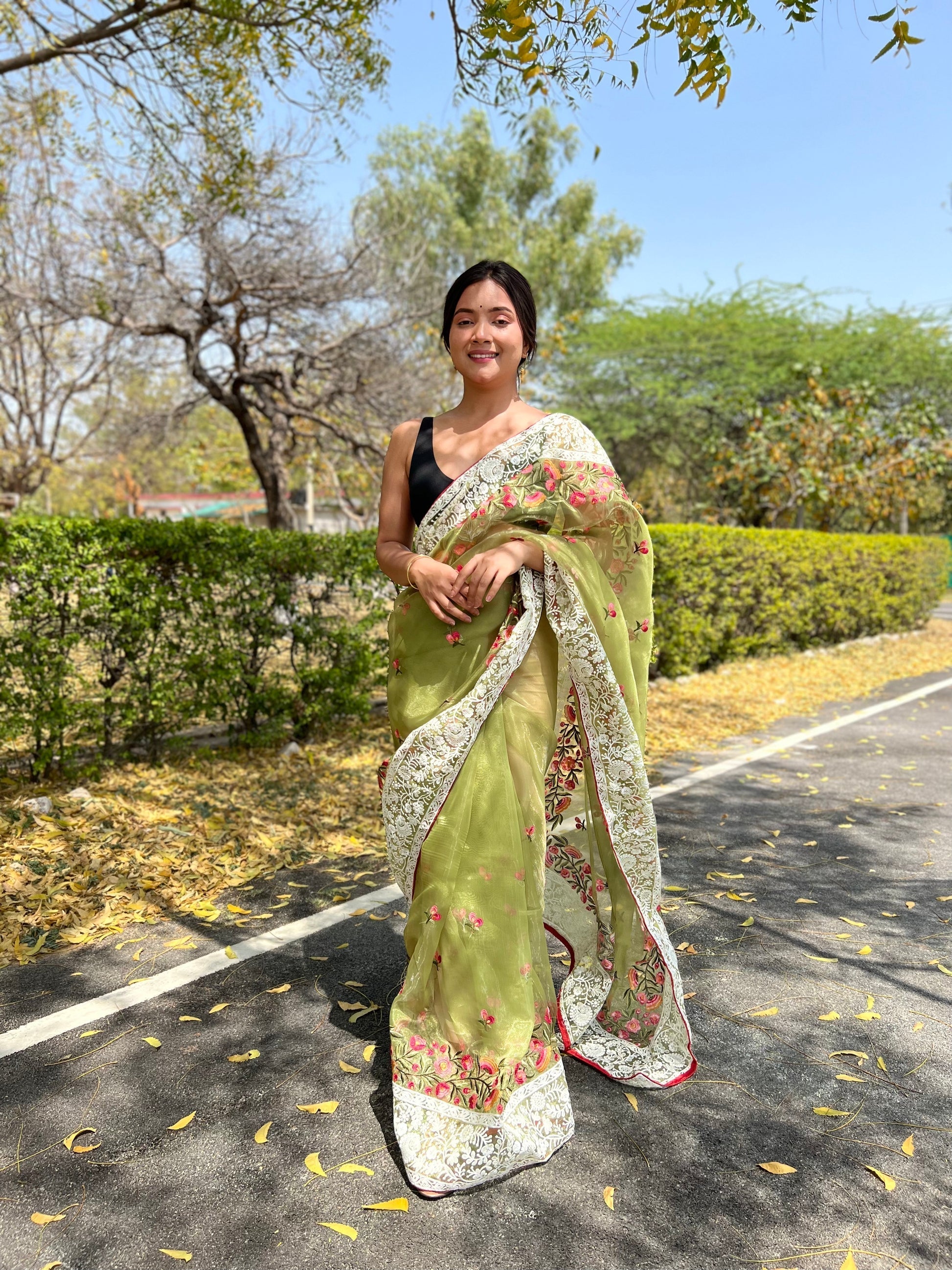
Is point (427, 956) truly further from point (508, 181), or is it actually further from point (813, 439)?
point (508, 181)

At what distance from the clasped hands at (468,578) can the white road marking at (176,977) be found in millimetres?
1816

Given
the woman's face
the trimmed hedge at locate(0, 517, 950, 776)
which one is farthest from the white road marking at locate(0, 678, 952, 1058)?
the woman's face

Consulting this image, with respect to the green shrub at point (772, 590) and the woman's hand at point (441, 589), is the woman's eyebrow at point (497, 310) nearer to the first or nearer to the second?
the woman's hand at point (441, 589)

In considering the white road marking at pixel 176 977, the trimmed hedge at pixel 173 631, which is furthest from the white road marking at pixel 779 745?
the trimmed hedge at pixel 173 631

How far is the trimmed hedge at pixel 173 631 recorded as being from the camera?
5078 millimetres

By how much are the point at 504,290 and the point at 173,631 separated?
12.4ft

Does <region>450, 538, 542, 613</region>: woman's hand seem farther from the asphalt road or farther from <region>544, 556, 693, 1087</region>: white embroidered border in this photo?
the asphalt road

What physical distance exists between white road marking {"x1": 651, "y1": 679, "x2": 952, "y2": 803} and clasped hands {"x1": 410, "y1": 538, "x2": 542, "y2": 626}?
2.18m

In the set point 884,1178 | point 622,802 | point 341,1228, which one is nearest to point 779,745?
point 622,802

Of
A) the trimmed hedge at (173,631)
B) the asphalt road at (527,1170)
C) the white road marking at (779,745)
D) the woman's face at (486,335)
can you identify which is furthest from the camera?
the white road marking at (779,745)

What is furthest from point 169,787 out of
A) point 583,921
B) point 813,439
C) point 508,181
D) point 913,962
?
point 508,181

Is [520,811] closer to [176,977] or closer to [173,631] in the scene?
[176,977]

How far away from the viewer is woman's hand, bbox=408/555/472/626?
2.53m

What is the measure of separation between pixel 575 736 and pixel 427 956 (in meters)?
0.84
